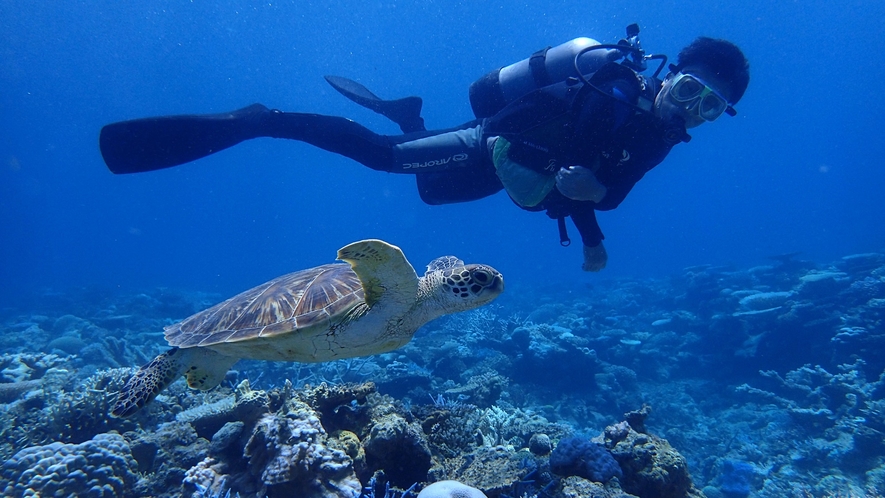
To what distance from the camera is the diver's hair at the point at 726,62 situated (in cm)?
436

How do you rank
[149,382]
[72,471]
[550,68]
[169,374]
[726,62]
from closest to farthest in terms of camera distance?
[72,471]
[149,382]
[169,374]
[726,62]
[550,68]

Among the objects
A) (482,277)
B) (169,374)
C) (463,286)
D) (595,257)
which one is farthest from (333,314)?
(595,257)

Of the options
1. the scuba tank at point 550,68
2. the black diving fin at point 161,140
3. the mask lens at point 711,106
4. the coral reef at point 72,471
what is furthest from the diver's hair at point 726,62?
the coral reef at point 72,471

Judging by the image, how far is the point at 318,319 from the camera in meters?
3.04

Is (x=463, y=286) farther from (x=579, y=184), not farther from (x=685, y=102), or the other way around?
(x=685, y=102)

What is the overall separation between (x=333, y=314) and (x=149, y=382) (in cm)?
201

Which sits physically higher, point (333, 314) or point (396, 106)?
point (396, 106)

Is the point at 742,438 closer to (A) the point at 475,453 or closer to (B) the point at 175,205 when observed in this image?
(A) the point at 475,453

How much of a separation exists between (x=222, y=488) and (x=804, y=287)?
15.5 m

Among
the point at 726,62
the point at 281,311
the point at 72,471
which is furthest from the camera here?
the point at 726,62

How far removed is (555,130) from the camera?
179 inches

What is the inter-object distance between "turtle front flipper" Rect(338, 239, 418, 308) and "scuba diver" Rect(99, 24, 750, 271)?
2.34 meters

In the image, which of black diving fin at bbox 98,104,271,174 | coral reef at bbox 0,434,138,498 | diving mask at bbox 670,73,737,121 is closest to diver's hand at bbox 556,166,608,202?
diving mask at bbox 670,73,737,121

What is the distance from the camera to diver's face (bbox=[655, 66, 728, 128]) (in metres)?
4.10
